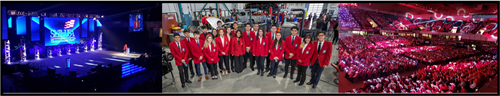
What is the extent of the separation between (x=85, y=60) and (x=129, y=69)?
70.6 inches

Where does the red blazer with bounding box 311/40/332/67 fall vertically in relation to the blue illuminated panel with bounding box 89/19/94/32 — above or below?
below

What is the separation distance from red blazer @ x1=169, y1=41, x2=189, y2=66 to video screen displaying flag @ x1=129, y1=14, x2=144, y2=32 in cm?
303

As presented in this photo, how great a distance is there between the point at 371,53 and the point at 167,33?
6699 mm

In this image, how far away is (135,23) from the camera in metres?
5.00

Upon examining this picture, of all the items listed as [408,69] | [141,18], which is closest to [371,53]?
[408,69]

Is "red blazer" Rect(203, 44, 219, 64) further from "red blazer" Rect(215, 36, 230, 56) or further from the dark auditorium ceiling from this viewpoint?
the dark auditorium ceiling

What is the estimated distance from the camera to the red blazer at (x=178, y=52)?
2.74 metres

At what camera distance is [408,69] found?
2908 millimetres

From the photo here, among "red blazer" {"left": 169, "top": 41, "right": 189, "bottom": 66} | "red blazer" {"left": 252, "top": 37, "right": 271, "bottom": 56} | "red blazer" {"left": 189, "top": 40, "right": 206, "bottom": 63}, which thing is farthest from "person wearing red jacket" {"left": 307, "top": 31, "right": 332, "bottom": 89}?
"red blazer" {"left": 169, "top": 41, "right": 189, "bottom": 66}

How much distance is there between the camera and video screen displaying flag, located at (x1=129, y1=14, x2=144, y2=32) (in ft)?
16.0

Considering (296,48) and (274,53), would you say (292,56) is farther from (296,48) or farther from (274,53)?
(274,53)

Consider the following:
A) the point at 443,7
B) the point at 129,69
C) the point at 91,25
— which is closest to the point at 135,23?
the point at 129,69

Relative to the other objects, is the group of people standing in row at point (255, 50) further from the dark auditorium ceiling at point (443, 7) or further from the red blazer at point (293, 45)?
the dark auditorium ceiling at point (443, 7)

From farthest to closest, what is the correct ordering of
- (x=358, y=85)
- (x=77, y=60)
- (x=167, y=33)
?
(x=167, y=33), (x=77, y=60), (x=358, y=85)
